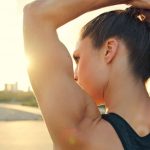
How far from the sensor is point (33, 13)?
6.52 ft

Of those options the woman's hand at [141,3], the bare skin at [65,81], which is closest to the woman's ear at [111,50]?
the bare skin at [65,81]

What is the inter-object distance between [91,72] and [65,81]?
0.51ft

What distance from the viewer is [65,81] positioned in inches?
79.2

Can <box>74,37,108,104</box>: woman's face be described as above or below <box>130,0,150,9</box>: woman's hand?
below

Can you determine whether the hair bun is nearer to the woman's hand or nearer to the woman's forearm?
the woman's hand

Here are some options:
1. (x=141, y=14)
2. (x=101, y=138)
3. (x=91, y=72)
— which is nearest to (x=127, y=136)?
(x=101, y=138)

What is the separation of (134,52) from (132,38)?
0.05 meters

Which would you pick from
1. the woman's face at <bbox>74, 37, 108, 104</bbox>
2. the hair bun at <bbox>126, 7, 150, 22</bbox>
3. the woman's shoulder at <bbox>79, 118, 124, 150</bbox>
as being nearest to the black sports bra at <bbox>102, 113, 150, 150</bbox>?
the woman's shoulder at <bbox>79, 118, 124, 150</bbox>

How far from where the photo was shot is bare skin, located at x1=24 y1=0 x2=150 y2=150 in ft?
6.54

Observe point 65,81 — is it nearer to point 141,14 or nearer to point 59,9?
point 59,9

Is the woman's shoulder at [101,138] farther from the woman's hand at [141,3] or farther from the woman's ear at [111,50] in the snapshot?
the woman's hand at [141,3]

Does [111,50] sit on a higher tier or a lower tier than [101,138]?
higher

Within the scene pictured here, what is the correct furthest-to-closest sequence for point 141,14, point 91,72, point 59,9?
point 141,14 → point 91,72 → point 59,9

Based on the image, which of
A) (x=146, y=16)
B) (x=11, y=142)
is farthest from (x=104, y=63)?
(x=11, y=142)
